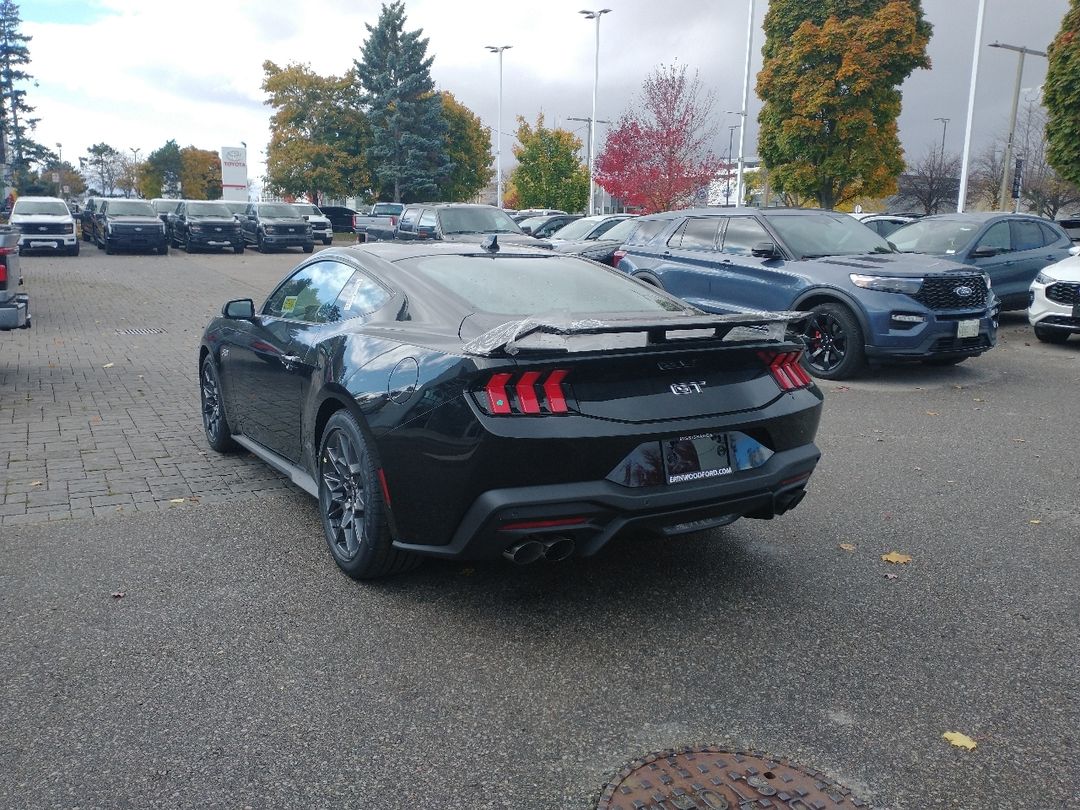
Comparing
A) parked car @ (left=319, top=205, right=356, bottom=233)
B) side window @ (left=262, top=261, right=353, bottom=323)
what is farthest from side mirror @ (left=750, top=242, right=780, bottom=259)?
parked car @ (left=319, top=205, right=356, bottom=233)

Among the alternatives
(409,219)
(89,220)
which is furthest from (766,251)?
(89,220)

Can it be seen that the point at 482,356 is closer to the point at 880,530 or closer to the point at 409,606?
the point at 409,606

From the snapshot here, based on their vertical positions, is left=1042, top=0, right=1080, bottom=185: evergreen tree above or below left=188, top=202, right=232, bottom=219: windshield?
above

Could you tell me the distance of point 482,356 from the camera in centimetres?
346

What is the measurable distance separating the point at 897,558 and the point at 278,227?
30.5 metres

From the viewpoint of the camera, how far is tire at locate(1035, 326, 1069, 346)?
12.2 metres

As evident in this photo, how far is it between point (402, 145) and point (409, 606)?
164 ft

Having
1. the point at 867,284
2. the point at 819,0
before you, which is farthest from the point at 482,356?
the point at 819,0

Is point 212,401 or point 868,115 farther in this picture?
point 868,115

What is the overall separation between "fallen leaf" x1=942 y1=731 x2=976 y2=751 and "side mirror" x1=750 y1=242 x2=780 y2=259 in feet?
24.6

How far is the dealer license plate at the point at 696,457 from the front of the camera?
11.9ft

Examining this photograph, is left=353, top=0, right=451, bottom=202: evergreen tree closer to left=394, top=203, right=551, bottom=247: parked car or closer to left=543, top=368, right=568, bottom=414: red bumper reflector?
left=394, top=203, right=551, bottom=247: parked car

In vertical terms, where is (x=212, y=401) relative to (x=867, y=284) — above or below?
below

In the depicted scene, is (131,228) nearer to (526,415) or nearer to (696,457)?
(526,415)
